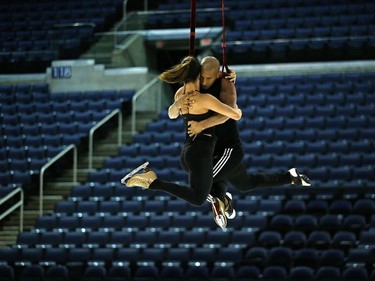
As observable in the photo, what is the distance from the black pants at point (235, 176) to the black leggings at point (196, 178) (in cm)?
23

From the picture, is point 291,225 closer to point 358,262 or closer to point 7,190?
point 358,262

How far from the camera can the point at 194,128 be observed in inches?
272

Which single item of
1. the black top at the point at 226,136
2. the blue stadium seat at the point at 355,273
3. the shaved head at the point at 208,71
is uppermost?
the shaved head at the point at 208,71

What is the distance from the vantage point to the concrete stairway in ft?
50.4

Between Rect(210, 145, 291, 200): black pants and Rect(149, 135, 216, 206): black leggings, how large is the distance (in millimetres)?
226

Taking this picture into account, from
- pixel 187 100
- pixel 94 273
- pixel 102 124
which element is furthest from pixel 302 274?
pixel 102 124

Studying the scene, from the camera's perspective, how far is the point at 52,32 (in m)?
20.3

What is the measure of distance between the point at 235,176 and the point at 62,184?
9.52 m

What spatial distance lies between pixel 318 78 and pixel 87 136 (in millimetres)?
4674

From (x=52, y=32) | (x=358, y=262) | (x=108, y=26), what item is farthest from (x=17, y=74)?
(x=358, y=262)

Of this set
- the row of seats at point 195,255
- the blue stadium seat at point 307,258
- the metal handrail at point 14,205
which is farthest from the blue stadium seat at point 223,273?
the metal handrail at point 14,205

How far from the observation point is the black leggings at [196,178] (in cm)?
682

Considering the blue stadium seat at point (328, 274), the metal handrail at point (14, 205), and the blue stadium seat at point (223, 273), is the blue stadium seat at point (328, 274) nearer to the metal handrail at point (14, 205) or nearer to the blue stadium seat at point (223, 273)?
the blue stadium seat at point (223, 273)

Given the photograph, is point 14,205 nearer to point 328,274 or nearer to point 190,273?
point 190,273
